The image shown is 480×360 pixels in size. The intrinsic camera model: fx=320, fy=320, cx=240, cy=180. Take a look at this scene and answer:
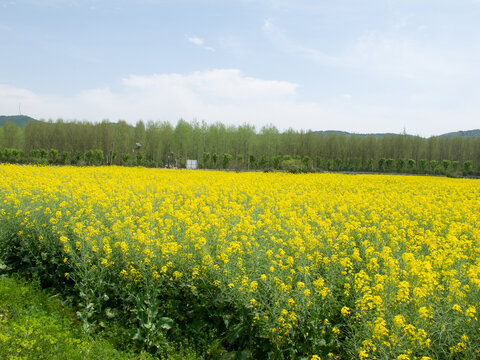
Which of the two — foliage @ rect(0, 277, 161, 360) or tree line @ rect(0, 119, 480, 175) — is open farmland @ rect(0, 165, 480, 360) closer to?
foliage @ rect(0, 277, 161, 360)

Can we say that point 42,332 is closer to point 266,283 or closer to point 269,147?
point 266,283

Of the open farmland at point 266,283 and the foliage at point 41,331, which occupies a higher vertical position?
the open farmland at point 266,283

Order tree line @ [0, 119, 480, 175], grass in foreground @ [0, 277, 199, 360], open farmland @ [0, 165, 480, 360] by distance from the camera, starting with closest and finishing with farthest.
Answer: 1. open farmland @ [0, 165, 480, 360]
2. grass in foreground @ [0, 277, 199, 360]
3. tree line @ [0, 119, 480, 175]

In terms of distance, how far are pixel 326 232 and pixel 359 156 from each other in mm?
58192

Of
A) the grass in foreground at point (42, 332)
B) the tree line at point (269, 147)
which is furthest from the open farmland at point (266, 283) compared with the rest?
the tree line at point (269, 147)

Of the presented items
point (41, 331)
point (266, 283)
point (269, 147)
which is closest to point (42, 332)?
point (41, 331)

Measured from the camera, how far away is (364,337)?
11.7 ft

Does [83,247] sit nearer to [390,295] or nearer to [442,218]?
[390,295]

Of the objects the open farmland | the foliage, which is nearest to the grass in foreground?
the foliage

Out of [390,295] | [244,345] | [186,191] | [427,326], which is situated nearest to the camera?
[427,326]

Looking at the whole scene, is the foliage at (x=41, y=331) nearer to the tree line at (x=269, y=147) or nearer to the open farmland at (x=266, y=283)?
the open farmland at (x=266, y=283)

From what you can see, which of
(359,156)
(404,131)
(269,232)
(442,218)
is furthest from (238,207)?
(404,131)

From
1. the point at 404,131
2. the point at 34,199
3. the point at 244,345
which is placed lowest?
the point at 244,345

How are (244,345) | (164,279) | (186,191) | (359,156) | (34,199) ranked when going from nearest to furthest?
(244,345) → (164,279) → (34,199) → (186,191) → (359,156)
